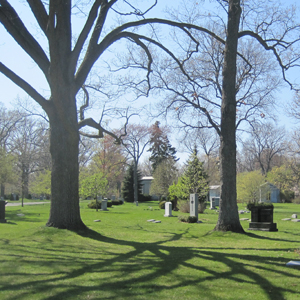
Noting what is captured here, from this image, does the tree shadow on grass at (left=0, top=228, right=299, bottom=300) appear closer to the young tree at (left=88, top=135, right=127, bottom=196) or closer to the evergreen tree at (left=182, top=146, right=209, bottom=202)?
Answer: the evergreen tree at (left=182, top=146, right=209, bottom=202)

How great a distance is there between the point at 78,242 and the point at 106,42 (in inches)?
265

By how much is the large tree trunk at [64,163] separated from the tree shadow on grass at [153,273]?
2.37 metres

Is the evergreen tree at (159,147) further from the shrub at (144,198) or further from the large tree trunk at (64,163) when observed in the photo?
the large tree trunk at (64,163)

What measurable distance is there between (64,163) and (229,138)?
5638 mm

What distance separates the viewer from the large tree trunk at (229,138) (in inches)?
436

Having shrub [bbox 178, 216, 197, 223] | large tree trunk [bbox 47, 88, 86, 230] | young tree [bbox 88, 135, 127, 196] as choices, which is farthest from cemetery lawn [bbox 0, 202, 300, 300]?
young tree [bbox 88, 135, 127, 196]

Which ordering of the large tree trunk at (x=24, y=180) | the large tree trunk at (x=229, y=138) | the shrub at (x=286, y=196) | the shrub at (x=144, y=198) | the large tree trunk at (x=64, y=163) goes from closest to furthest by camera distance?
1. the large tree trunk at (x=64, y=163)
2. the large tree trunk at (x=229, y=138)
3. the large tree trunk at (x=24, y=180)
4. the shrub at (x=144, y=198)
5. the shrub at (x=286, y=196)

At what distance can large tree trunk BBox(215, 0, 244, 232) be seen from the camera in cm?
1108

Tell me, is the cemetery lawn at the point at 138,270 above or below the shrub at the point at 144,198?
above

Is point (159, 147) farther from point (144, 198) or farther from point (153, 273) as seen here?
point (153, 273)

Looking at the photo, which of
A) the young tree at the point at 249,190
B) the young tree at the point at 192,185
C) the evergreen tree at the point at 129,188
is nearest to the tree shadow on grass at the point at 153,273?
the young tree at the point at 192,185

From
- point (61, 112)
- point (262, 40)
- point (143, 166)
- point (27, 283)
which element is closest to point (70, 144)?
point (61, 112)

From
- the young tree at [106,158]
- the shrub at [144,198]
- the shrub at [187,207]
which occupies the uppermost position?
the young tree at [106,158]

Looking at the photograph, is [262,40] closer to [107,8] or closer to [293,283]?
[107,8]
